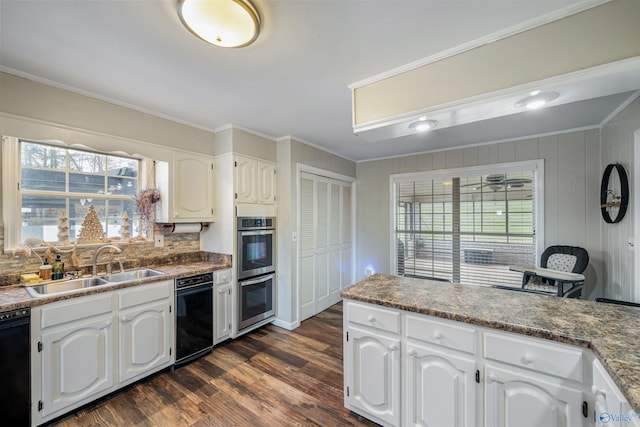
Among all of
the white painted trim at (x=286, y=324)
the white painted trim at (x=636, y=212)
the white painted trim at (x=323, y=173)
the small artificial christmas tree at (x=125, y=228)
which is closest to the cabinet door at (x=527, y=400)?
the white painted trim at (x=636, y=212)

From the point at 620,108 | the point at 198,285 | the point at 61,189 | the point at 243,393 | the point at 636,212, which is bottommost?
the point at 243,393

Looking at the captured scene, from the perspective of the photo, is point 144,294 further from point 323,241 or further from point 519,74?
point 519,74

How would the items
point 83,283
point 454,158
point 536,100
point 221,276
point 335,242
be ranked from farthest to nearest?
1. point 335,242
2. point 454,158
3. point 221,276
4. point 83,283
5. point 536,100

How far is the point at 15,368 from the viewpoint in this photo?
163 cm

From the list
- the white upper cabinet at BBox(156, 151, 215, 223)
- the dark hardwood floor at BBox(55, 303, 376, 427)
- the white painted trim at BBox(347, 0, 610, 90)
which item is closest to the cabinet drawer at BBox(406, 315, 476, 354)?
the dark hardwood floor at BBox(55, 303, 376, 427)

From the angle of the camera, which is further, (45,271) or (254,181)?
(254,181)

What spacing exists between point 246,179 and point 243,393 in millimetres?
2167

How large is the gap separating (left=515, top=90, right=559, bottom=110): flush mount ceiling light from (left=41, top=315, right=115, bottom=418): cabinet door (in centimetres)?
326

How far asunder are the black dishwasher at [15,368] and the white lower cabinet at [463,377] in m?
2.11

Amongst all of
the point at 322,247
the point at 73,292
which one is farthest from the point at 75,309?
the point at 322,247

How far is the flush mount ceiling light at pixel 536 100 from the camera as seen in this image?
142cm

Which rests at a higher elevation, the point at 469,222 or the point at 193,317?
the point at 469,222

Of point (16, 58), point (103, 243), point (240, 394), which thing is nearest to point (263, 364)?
point (240, 394)

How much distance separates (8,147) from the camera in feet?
6.36
